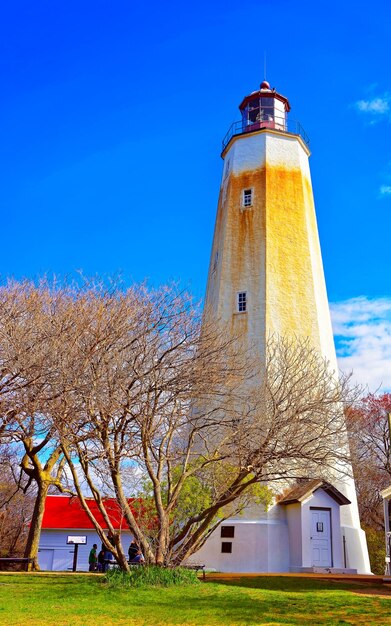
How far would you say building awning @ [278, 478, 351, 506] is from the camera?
71.8 feet

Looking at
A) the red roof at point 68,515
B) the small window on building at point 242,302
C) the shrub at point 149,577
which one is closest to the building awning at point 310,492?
the small window on building at point 242,302

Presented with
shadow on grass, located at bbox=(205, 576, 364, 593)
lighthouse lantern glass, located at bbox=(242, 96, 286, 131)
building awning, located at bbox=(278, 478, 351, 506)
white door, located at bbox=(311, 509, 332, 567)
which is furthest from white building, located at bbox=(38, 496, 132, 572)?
lighthouse lantern glass, located at bbox=(242, 96, 286, 131)

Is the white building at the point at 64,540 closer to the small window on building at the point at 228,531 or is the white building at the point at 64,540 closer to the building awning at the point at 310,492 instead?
the small window on building at the point at 228,531

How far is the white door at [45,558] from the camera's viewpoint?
98.4 feet

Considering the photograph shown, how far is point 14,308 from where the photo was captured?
17750 millimetres

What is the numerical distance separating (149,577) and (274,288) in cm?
1436

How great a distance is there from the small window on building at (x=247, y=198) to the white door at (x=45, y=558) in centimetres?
1900

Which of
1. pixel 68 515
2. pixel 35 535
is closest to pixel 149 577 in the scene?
pixel 35 535

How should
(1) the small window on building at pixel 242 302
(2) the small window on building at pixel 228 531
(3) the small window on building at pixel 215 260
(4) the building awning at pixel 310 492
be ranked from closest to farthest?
1. (4) the building awning at pixel 310 492
2. (2) the small window on building at pixel 228 531
3. (1) the small window on building at pixel 242 302
4. (3) the small window on building at pixel 215 260

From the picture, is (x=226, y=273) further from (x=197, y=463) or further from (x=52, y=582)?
(x=52, y=582)

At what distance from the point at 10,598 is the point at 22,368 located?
5.13m

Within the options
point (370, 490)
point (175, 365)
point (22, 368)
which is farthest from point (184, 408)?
point (370, 490)

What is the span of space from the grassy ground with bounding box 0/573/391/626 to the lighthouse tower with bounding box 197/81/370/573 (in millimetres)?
6694

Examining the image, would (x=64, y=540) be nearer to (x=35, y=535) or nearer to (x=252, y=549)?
(x=35, y=535)
